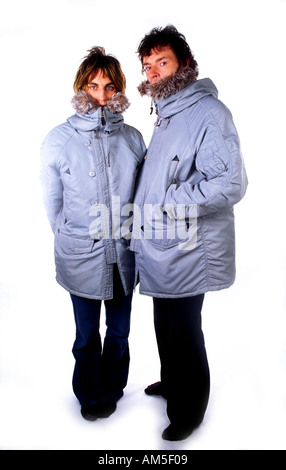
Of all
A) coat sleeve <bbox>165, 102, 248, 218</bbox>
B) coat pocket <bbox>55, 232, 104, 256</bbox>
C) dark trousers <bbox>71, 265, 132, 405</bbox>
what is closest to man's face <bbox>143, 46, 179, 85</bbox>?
coat sleeve <bbox>165, 102, 248, 218</bbox>

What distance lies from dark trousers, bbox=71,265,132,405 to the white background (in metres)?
0.12

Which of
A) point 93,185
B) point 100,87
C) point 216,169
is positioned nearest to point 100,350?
point 93,185

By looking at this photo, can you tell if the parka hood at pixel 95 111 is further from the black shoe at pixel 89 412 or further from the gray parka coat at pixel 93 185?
the black shoe at pixel 89 412

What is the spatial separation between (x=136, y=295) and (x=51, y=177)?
1.64 metres

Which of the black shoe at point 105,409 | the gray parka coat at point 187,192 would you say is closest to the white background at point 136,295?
the black shoe at point 105,409

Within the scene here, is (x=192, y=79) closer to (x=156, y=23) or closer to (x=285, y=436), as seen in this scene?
(x=156, y=23)

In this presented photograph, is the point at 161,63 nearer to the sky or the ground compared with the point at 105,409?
nearer to the sky

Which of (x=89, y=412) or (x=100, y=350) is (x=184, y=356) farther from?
(x=89, y=412)

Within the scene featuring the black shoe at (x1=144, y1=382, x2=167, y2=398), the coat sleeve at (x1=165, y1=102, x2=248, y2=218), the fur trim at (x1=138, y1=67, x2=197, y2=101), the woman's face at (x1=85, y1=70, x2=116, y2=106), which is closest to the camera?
the coat sleeve at (x1=165, y1=102, x2=248, y2=218)

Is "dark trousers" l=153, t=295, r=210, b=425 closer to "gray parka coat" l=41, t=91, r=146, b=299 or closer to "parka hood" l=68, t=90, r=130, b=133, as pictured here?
"gray parka coat" l=41, t=91, r=146, b=299

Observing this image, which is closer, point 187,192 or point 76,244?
point 187,192

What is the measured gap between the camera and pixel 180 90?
2.04 metres

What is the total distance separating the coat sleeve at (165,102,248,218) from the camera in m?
1.92
